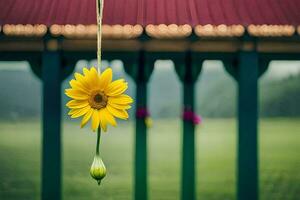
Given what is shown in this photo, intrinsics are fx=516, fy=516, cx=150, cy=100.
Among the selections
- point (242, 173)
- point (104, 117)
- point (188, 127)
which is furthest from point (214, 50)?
point (104, 117)

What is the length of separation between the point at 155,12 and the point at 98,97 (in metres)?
4.10

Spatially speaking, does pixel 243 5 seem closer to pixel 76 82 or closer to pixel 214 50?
pixel 214 50

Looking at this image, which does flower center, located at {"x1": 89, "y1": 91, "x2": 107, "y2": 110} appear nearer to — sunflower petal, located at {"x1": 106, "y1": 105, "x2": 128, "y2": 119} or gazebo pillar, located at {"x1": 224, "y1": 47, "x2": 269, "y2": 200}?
sunflower petal, located at {"x1": 106, "y1": 105, "x2": 128, "y2": 119}

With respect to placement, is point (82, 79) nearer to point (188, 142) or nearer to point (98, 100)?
point (98, 100)

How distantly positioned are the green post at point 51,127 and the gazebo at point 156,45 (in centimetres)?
1

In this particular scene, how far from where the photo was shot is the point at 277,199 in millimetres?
6426

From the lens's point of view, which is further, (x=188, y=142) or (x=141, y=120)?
(x=188, y=142)

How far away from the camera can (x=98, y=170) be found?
117 cm

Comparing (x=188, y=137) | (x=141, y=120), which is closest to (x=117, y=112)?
(x=141, y=120)

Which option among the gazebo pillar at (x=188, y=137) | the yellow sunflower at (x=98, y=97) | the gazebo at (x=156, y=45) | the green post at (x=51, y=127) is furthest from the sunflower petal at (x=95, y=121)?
the gazebo pillar at (x=188, y=137)

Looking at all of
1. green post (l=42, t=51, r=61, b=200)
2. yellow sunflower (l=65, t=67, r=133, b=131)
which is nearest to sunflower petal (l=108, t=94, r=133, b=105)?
yellow sunflower (l=65, t=67, r=133, b=131)

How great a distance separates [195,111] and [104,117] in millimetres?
4824

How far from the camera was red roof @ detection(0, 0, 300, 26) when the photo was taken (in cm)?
505

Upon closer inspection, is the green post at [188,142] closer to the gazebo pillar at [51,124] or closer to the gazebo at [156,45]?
the gazebo at [156,45]
